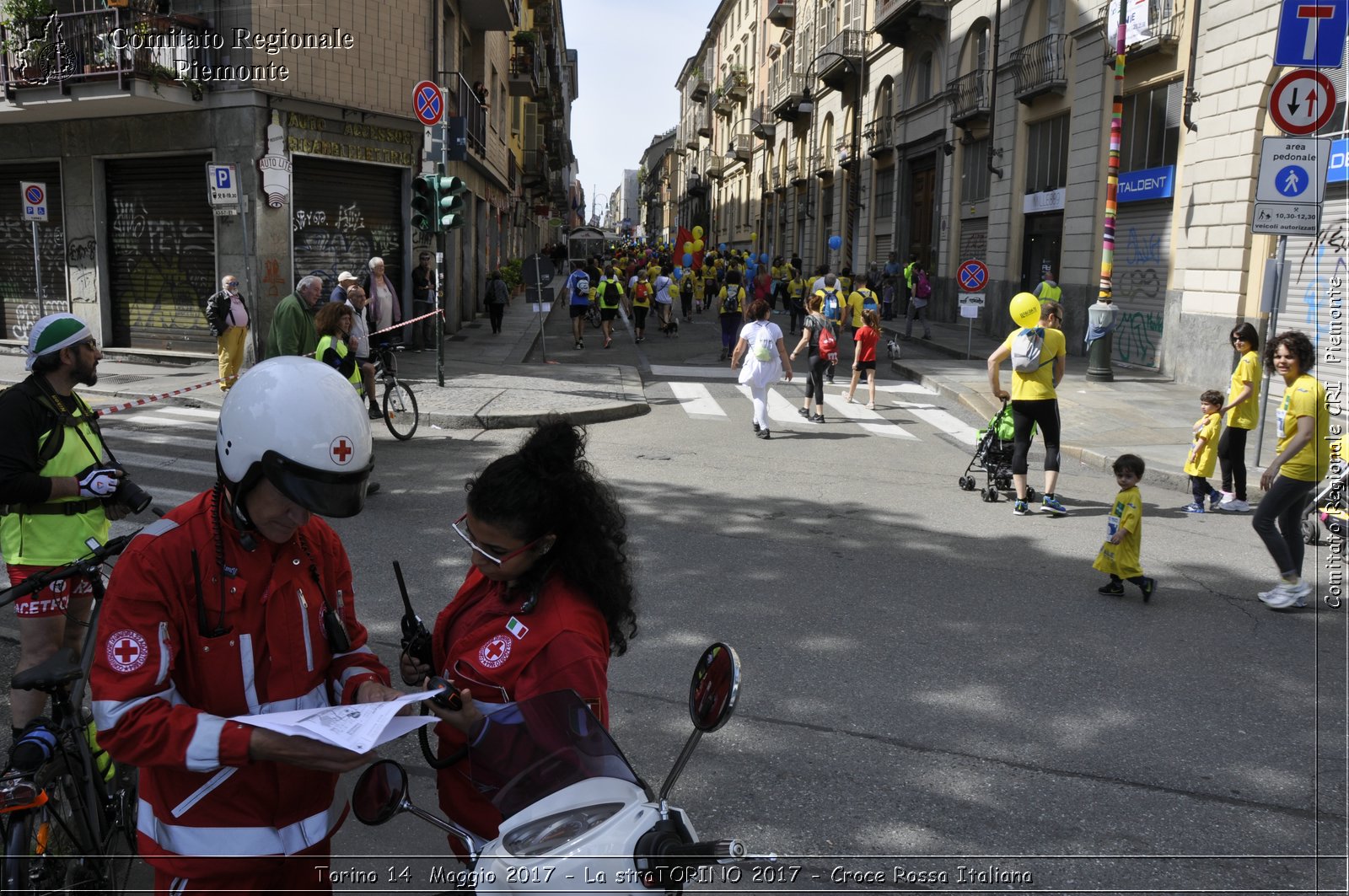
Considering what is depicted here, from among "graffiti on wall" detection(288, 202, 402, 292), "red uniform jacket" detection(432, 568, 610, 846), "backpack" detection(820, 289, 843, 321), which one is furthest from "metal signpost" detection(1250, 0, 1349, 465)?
"graffiti on wall" detection(288, 202, 402, 292)

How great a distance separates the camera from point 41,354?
149 inches

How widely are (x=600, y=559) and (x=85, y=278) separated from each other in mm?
19504

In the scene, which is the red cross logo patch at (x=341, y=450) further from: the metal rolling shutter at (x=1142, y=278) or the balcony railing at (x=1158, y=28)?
the metal rolling shutter at (x=1142, y=278)

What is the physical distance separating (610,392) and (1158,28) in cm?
1150

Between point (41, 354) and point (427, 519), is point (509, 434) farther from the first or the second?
point (41, 354)

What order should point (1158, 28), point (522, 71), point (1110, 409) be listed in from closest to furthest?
point (1110, 409), point (1158, 28), point (522, 71)

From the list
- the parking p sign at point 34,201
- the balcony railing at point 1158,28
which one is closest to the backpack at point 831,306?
the balcony railing at point 1158,28

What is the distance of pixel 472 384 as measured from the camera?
1512 cm

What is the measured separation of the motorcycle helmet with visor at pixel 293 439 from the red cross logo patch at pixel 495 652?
0.43 metres

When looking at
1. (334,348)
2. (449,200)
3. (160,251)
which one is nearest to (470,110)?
(160,251)

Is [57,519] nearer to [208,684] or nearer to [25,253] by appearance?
[208,684]

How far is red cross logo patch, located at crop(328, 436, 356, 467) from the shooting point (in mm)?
1956

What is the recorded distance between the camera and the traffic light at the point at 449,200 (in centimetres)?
1519

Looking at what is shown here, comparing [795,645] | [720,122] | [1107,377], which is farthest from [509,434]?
[720,122]
